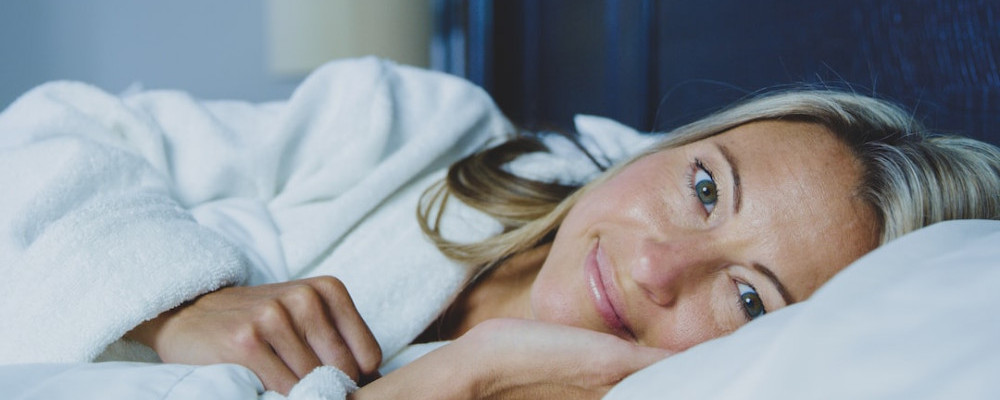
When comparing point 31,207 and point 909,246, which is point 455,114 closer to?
point 31,207

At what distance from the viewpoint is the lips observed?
67 centimetres

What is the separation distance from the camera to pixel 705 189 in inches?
27.4

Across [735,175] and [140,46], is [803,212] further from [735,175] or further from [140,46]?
[140,46]

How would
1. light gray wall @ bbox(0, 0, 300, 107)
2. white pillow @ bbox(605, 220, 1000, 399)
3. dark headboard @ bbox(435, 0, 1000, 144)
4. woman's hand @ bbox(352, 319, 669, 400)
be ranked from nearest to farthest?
1. white pillow @ bbox(605, 220, 1000, 399)
2. woman's hand @ bbox(352, 319, 669, 400)
3. dark headboard @ bbox(435, 0, 1000, 144)
4. light gray wall @ bbox(0, 0, 300, 107)

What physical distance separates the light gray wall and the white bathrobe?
1122mm

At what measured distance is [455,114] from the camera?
1092 mm

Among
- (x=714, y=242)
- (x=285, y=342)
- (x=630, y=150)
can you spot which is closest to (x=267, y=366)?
(x=285, y=342)

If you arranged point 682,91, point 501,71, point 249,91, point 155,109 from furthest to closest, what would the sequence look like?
point 249,91, point 501,71, point 682,91, point 155,109

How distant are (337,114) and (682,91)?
594mm

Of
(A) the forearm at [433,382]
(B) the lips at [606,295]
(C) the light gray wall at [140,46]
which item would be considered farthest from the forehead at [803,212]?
(C) the light gray wall at [140,46]

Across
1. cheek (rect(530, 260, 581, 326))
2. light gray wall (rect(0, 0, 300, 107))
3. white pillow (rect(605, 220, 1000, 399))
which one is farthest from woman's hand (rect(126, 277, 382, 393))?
light gray wall (rect(0, 0, 300, 107))

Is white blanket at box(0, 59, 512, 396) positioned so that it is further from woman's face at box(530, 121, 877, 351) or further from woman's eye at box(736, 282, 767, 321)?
woman's eye at box(736, 282, 767, 321)

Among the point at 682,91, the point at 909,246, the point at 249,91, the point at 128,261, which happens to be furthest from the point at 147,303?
the point at 249,91

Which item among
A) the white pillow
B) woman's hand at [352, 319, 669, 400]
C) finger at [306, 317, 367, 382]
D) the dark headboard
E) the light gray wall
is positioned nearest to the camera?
the white pillow
